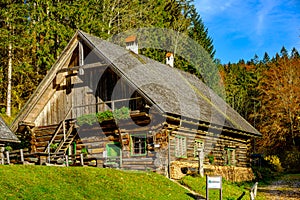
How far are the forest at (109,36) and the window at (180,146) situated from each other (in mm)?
14727

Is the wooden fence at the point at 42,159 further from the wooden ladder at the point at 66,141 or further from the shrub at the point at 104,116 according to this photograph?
the shrub at the point at 104,116

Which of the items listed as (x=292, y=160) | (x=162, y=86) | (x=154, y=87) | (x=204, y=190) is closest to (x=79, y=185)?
(x=204, y=190)

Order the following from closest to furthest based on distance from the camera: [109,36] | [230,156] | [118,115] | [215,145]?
[118,115]
[215,145]
[230,156]
[109,36]

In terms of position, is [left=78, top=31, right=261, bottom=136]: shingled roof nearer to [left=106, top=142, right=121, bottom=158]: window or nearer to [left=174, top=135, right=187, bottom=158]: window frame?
[left=174, top=135, right=187, bottom=158]: window frame

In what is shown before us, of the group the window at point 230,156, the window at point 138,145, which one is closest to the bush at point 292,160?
the window at point 230,156

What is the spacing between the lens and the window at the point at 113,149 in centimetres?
2440

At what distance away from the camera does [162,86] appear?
2561 cm

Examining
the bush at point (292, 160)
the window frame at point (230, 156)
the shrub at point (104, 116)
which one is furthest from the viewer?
the bush at point (292, 160)

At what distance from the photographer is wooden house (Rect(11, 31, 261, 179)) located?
2308cm

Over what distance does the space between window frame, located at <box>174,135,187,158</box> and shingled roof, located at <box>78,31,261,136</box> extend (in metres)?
1.39

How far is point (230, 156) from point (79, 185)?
17300mm

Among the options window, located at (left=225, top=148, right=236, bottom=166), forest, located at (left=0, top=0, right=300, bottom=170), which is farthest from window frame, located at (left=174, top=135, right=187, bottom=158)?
forest, located at (left=0, top=0, right=300, bottom=170)

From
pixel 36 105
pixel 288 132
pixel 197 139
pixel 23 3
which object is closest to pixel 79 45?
pixel 36 105

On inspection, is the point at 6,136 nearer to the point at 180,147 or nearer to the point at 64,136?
the point at 64,136
